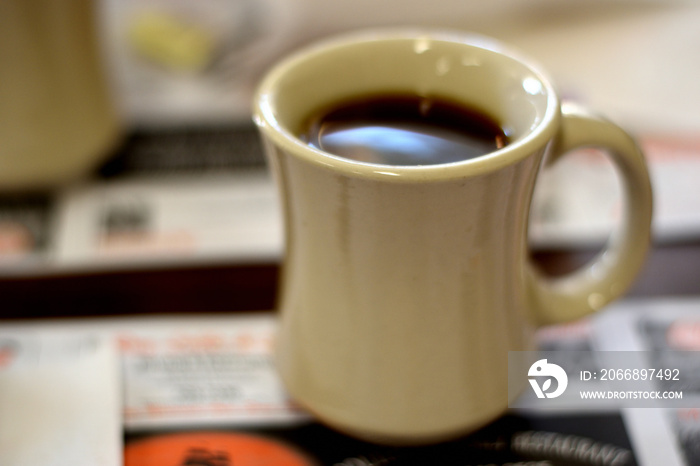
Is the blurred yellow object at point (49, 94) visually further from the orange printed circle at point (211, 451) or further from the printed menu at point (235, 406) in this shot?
the orange printed circle at point (211, 451)

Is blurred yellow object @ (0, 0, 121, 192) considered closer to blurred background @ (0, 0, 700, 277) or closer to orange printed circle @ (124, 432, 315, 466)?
blurred background @ (0, 0, 700, 277)

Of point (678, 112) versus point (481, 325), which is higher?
point (678, 112)

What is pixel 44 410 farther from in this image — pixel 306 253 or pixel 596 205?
pixel 596 205

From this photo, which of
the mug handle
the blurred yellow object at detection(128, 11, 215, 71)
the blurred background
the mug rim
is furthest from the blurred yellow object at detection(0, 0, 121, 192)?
the mug handle

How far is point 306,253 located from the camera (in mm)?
381

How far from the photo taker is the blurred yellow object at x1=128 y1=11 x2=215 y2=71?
0.77m

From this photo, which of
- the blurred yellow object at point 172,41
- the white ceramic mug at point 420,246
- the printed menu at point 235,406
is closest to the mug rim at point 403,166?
the white ceramic mug at point 420,246

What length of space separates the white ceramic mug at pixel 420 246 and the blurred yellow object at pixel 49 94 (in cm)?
26

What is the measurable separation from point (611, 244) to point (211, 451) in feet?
0.95

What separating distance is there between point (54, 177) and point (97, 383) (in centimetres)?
24

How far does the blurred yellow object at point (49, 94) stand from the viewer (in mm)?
551

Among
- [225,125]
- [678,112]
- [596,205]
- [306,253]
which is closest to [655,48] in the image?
[678,112]

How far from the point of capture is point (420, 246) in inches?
13.4

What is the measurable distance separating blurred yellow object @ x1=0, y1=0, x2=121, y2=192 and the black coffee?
27cm
